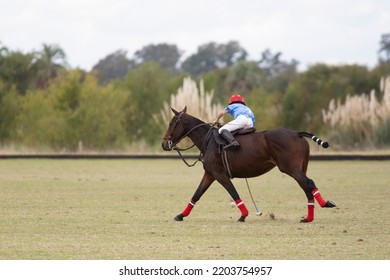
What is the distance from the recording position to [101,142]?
43125mm

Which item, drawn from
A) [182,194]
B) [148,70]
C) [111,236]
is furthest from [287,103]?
[111,236]

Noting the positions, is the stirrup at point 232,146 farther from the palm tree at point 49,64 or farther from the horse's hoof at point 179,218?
the palm tree at point 49,64

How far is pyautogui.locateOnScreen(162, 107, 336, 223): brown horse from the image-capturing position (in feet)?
50.1

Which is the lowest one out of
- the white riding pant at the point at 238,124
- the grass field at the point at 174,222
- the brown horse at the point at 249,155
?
the grass field at the point at 174,222

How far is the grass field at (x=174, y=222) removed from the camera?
11773 millimetres

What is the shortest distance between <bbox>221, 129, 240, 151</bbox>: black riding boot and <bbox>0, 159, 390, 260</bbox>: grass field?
1.14 meters

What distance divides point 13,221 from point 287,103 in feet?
112

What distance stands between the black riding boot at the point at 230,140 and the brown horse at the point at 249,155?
0.09m

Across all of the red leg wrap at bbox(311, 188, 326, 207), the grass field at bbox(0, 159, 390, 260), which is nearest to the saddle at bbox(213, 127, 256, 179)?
the grass field at bbox(0, 159, 390, 260)

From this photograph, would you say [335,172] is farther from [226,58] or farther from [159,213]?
[226,58]

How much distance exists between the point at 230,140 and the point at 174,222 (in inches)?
60.9

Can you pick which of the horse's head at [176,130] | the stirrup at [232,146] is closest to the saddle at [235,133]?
the stirrup at [232,146]

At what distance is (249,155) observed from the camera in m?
15.8

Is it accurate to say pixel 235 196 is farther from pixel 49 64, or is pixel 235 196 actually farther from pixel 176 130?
pixel 49 64
